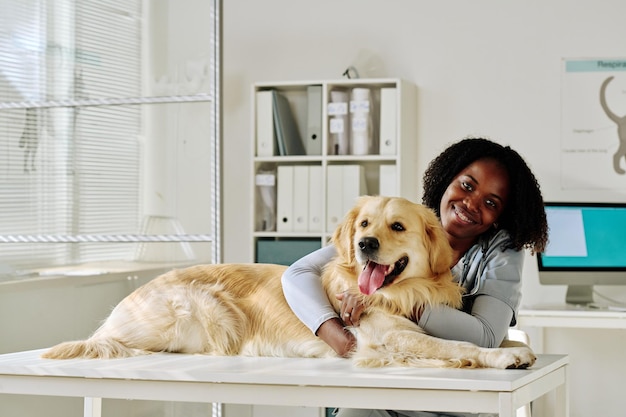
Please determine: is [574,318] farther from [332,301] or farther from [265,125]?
[332,301]

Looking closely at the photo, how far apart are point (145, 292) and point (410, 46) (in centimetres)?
303

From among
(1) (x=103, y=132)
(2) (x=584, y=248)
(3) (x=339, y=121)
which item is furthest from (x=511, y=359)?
(3) (x=339, y=121)

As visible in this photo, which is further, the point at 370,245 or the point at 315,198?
the point at 315,198

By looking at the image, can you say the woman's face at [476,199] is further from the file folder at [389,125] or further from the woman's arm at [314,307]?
the file folder at [389,125]

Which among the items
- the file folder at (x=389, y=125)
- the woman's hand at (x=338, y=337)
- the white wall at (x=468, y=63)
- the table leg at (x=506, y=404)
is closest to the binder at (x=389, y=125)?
the file folder at (x=389, y=125)

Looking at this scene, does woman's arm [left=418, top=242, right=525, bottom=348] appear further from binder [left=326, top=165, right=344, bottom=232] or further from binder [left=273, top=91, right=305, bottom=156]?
binder [left=273, top=91, right=305, bottom=156]

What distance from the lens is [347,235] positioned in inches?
72.9

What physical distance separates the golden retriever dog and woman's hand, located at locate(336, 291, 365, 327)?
13 mm

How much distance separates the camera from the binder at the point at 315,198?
4.44 meters

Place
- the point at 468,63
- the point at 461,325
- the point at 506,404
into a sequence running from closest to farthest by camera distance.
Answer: the point at 506,404 < the point at 461,325 < the point at 468,63

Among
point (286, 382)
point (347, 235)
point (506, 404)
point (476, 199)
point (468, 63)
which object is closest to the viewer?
point (506, 404)

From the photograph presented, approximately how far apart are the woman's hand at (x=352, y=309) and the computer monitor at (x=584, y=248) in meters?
2.62

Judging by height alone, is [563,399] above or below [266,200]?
below

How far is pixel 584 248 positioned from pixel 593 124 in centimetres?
67
